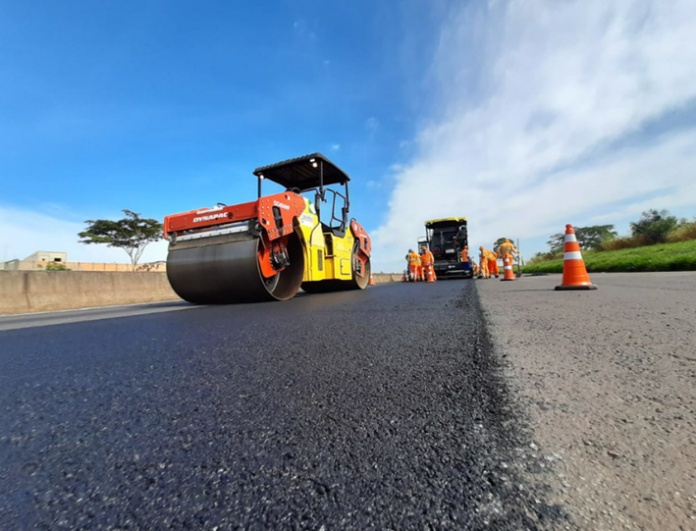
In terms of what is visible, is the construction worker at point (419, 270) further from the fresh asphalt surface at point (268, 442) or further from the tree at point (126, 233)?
the tree at point (126, 233)

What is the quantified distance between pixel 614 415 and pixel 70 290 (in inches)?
354

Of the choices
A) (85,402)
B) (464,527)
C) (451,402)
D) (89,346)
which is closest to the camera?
(464,527)

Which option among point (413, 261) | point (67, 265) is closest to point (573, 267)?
point (413, 261)

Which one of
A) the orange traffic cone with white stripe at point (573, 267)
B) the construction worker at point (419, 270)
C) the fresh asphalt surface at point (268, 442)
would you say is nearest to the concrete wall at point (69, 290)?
the fresh asphalt surface at point (268, 442)

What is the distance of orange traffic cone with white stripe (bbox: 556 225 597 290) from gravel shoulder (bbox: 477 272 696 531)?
3.17 metres

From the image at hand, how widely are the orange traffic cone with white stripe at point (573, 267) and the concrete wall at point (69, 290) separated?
9027 millimetres

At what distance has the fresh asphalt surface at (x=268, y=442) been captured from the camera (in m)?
0.57

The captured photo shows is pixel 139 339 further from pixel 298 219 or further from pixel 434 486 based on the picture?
pixel 298 219

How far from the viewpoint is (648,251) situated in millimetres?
18375

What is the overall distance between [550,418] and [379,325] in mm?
1511

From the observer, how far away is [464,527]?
1.70ft

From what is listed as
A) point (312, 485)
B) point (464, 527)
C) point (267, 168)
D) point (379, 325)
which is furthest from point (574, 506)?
point (267, 168)

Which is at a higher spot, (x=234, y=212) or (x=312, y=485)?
(x=234, y=212)

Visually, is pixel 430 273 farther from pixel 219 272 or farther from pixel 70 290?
pixel 70 290
